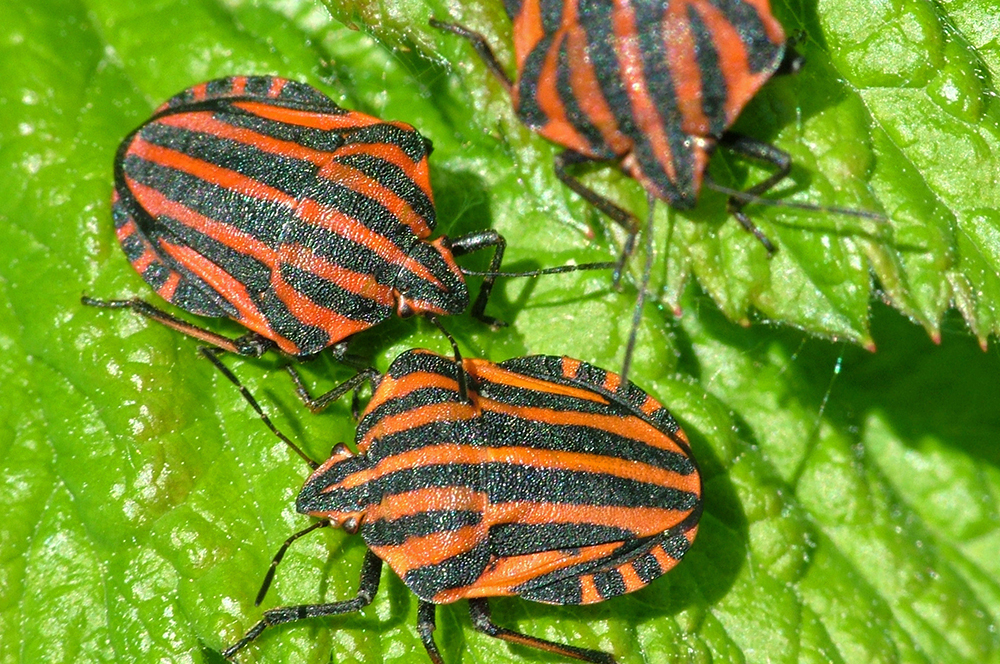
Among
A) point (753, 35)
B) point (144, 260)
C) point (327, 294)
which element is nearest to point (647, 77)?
point (753, 35)

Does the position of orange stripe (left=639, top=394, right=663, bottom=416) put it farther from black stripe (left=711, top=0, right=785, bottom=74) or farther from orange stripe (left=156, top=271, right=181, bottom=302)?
orange stripe (left=156, top=271, right=181, bottom=302)

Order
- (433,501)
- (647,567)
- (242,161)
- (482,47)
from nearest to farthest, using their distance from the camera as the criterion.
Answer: (433,501) → (647,567) → (482,47) → (242,161)

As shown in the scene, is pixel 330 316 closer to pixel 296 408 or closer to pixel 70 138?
pixel 296 408

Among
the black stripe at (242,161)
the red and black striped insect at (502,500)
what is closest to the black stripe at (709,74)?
the red and black striped insect at (502,500)

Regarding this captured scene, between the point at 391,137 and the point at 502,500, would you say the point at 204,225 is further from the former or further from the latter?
the point at 502,500

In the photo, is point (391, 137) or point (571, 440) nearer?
point (571, 440)

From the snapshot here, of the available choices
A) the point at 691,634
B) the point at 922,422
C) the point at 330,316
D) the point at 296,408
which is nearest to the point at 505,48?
the point at 330,316
